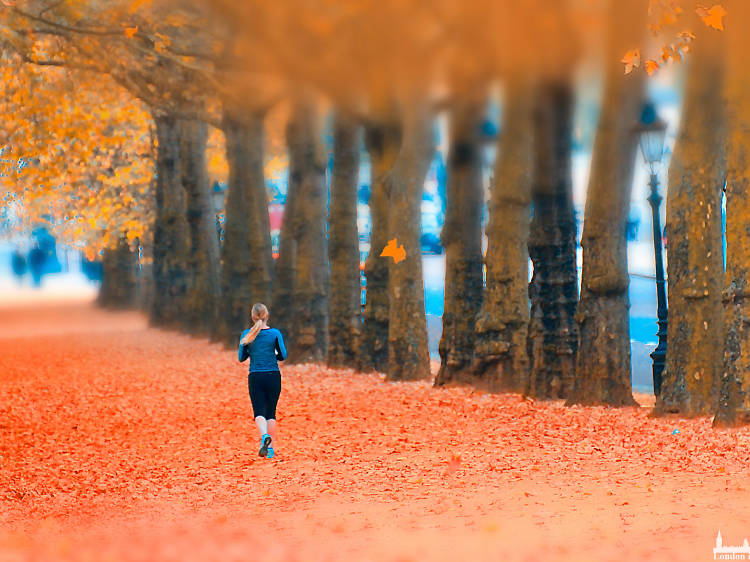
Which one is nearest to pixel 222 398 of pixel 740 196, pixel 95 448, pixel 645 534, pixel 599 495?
pixel 95 448

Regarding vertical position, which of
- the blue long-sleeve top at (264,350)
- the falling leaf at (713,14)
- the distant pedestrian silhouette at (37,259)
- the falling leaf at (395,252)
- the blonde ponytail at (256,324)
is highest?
the falling leaf at (713,14)

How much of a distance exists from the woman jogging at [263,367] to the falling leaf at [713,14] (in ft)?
18.4

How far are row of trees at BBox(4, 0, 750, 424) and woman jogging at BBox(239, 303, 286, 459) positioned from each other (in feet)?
15.5

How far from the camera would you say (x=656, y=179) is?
18.8m

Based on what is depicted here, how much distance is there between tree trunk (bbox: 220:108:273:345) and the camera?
31.1 m

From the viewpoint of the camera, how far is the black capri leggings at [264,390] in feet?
48.4

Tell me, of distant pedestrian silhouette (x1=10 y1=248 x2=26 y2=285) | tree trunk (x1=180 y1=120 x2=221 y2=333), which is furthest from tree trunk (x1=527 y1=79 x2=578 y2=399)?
distant pedestrian silhouette (x1=10 y1=248 x2=26 y2=285)

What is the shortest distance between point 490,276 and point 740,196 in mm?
6763

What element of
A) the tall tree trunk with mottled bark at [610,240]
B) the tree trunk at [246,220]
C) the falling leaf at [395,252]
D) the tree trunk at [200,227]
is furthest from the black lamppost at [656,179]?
the tree trunk at [200,227]

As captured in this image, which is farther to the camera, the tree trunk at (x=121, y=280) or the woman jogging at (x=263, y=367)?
the tree trunk at (x=121, y=280)

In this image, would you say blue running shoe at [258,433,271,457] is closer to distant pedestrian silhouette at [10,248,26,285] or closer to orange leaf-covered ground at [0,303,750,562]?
orange leaf-covered ground at [0,303,750,562]

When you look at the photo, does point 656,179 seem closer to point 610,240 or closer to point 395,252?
point 610,240

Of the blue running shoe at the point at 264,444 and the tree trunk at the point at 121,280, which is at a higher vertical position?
the tree trunk at the point at 121,280

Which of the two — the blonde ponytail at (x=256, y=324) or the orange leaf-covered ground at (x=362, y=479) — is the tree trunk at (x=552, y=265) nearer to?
the orange leaf-covered ground at (x=362, y=479)
